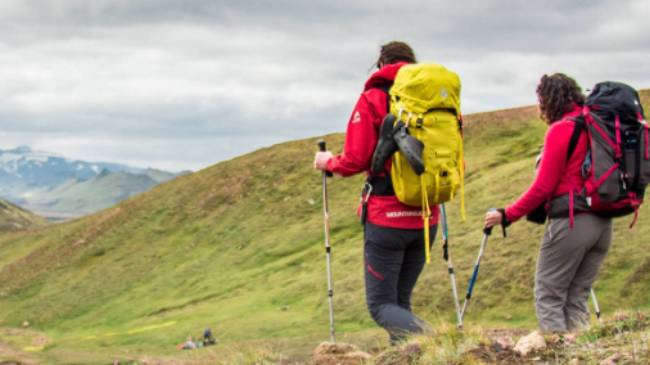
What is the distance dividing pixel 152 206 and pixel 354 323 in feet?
111

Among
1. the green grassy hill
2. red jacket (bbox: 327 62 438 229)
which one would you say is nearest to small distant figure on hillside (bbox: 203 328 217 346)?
the green grassy hill

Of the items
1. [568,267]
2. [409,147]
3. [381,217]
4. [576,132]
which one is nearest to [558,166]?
[576,132]

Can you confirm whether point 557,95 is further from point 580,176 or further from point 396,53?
point 396,53

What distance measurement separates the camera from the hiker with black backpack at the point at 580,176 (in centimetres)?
830

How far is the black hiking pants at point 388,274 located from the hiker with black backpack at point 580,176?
1.50 meters

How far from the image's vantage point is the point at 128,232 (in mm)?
48688

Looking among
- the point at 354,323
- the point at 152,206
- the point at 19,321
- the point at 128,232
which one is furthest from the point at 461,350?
the point at 152,206

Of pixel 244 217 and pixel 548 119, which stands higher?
pixel 548 119

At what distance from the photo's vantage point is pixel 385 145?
832cm

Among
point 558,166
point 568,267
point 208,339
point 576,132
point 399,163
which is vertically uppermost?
point 576,132

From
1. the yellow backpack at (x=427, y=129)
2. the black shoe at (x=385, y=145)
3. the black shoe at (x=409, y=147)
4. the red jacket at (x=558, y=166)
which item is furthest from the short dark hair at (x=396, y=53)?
the red jacket at (x=558, y=166)

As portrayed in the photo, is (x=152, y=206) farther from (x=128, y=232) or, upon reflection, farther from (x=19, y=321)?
(x=19, y=321)

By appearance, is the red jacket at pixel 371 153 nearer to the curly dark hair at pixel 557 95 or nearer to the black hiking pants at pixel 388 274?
the black hiking pants at pixel 388 274

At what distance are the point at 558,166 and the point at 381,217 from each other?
220 cm
